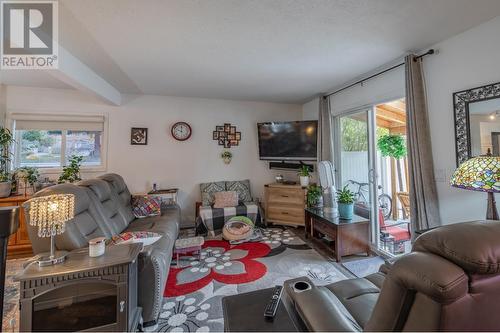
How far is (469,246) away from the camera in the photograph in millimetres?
635

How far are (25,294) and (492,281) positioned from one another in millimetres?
2157

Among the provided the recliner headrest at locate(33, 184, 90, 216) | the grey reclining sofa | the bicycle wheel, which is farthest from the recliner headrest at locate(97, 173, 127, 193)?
the bicycle wheel

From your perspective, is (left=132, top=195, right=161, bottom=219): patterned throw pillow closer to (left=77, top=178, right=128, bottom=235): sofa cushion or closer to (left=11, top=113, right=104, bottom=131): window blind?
(left=77, top=178, right=128, bottom=235): sofa cushion

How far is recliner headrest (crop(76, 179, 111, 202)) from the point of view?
2305mm

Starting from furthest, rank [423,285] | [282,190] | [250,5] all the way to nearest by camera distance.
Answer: [282,190]
[250,5]
[423,285]

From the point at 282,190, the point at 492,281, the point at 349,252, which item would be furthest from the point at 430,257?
the point at 282,190

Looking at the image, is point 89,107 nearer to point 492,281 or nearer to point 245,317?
point 245,317

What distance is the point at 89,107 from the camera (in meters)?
3.60

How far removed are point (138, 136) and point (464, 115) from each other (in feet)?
14.5

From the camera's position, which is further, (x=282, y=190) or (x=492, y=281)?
(x=282, y=190)

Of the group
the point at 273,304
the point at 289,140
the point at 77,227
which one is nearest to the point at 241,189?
the point at 289,140

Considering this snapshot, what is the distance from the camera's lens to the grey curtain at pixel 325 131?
3680 millimetres

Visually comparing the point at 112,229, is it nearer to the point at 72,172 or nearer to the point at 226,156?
the point at 72,172

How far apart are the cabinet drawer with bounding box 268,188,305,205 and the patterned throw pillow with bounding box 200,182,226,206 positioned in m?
0.95
